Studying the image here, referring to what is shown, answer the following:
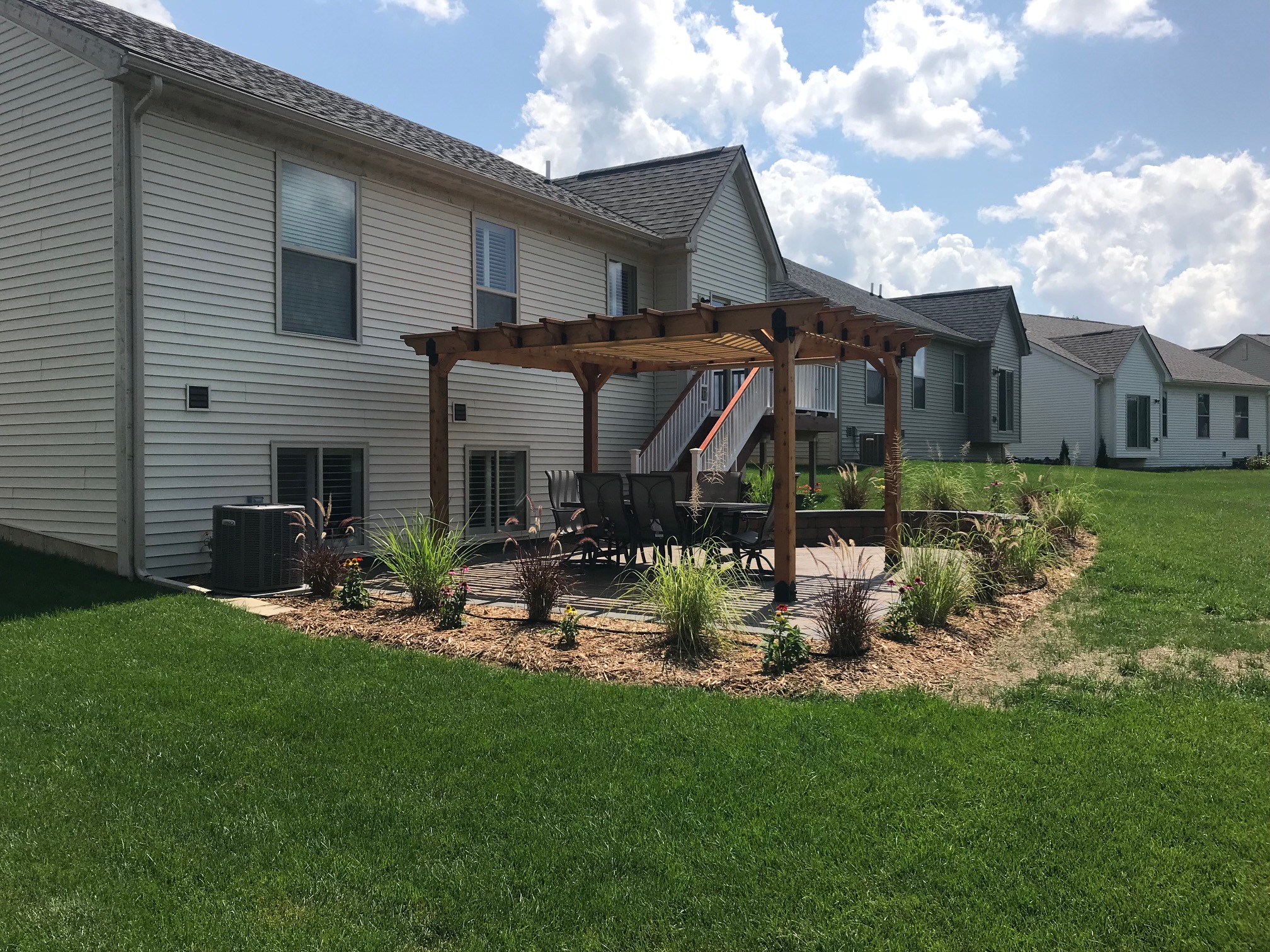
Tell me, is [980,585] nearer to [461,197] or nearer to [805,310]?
[805,310]

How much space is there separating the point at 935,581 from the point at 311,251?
7.50 meters

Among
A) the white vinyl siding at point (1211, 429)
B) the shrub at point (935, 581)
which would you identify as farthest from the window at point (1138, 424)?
the shrub at point (935, 581)

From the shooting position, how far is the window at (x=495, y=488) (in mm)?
12688

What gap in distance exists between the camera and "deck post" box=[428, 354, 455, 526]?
10.5m

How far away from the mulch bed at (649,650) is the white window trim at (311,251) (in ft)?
12.0

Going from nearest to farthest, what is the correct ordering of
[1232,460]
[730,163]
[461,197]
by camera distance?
[461,197]
[730,163]
[1232,460]

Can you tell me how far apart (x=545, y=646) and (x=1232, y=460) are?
39302 millimetres

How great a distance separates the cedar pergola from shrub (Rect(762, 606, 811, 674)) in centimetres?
203

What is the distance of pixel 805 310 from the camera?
8055 millimetres

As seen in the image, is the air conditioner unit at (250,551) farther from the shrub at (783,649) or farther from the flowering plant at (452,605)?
the shrub at (783,649)

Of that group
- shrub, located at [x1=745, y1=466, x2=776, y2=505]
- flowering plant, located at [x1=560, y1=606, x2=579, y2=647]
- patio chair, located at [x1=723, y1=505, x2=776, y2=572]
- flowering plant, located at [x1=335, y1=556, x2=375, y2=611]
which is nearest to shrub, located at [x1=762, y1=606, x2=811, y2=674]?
flowering plant, located at [x1=560, y1=606, x2=579, y2=647]

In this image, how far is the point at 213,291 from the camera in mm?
9398

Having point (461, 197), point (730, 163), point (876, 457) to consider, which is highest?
A: point (730, 163)

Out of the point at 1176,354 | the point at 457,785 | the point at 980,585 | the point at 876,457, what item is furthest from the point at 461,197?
the point at 1176,354
